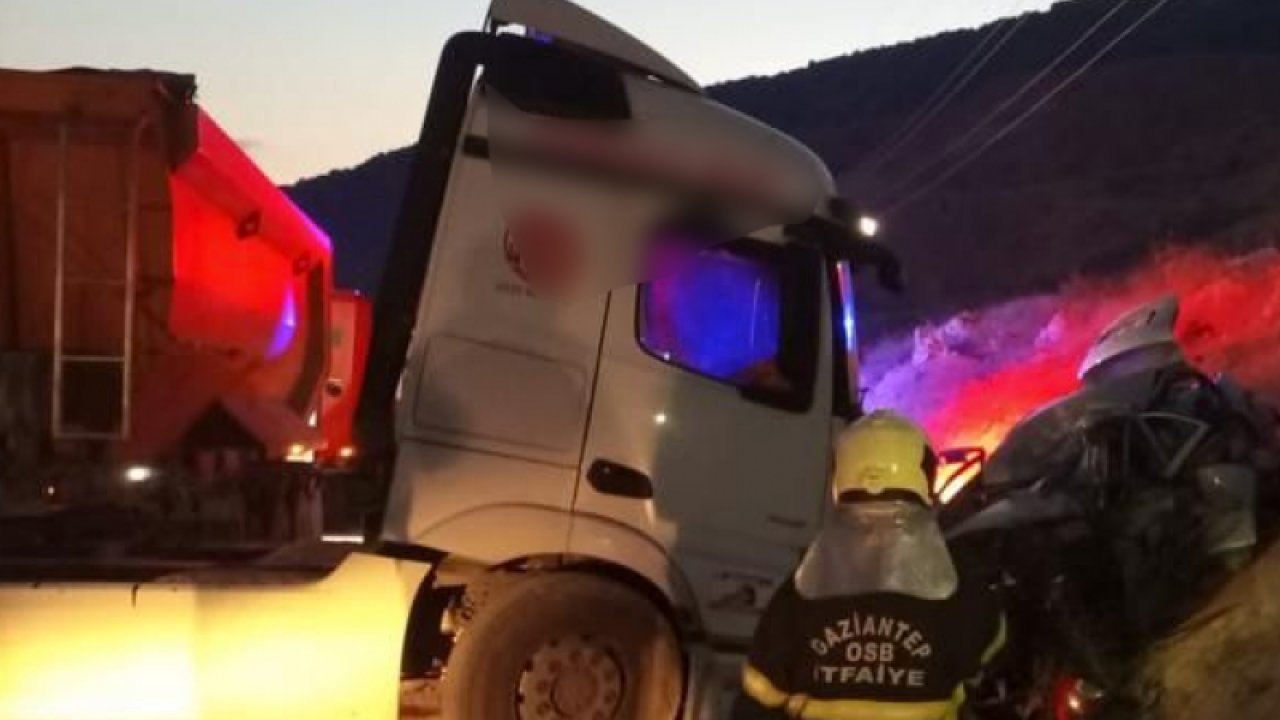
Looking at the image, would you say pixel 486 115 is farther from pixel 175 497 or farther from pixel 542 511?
pixel 175 497

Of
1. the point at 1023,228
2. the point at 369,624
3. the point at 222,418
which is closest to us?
the point at 369,624

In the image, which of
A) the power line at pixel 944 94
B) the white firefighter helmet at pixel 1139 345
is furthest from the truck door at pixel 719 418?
the power line at pixel 944 94

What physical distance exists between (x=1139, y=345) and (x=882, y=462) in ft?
17.2

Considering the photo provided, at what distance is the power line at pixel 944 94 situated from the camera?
45531 millimetres

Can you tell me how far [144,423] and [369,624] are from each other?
4.55ft

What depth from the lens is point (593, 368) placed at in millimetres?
6355

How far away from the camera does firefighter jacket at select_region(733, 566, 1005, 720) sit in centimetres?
321

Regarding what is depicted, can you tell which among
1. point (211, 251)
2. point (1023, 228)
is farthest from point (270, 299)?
point (1023, 228)

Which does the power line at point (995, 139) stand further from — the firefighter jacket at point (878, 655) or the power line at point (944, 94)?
the firefighter jacket at point (878, 655)

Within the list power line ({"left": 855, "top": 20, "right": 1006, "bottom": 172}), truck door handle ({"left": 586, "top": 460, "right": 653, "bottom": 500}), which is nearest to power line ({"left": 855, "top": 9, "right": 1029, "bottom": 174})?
power line ({"left": 855, "top": 20, "right": 1006, "bottom": 172})

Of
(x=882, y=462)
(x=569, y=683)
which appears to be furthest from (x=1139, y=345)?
(x=882, y=462)

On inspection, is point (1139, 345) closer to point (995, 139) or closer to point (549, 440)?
point (549, 440)

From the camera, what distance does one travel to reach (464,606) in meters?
6.45

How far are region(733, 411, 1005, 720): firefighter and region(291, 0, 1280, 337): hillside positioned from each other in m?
10.6
